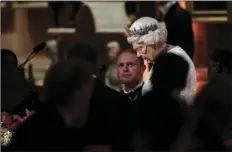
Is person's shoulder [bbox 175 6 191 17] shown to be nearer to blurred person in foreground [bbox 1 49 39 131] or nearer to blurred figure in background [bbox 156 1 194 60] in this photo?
blurred figure in background [bbox 156 1 194 60]

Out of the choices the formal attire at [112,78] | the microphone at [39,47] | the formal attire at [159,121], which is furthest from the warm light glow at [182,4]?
the microphone at [39,47]

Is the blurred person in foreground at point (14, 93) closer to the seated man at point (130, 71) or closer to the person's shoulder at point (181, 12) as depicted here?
the seated man at point (130, 71)

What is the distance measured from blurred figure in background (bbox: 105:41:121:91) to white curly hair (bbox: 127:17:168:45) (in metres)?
0.16

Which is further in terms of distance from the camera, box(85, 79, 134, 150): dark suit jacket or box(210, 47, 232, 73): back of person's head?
Result: box(210, 47, 232, 73): back of person's head

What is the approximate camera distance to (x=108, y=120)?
2.24 meters

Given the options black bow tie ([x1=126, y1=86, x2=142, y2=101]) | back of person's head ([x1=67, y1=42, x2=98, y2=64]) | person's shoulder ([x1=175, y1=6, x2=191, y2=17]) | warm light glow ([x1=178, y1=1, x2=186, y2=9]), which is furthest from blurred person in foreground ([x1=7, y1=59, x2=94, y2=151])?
person's shoulder ([x1=175, y1=6, x2=191, y2=17])

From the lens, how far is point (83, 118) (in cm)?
213

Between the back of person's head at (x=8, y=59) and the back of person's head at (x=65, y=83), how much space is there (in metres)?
0.31

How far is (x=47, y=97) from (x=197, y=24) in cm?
111

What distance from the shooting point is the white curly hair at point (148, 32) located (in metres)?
2.54

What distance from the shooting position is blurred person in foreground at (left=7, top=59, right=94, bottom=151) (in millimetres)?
2023

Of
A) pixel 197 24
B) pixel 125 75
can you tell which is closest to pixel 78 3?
pixel 125 75

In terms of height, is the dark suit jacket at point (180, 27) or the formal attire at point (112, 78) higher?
the dark suit jacket at point (180, 27)

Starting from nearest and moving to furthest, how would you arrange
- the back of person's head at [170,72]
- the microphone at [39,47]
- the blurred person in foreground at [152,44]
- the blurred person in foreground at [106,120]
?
1. the blurred person in foreground at [106,120]
2. the back of person's head at [170,72]
3. the blurred person in foreground at [152,44]
4. the microphone at [39,47]
